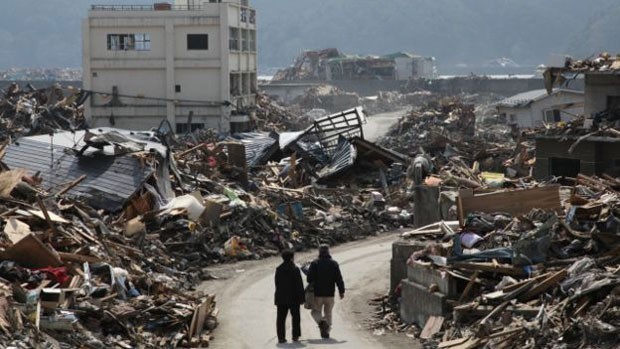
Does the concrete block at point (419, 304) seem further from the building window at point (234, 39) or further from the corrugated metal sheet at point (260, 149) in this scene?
the building window at point (234, 39)

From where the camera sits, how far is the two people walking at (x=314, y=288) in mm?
15539

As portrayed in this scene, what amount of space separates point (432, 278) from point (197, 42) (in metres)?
41.7

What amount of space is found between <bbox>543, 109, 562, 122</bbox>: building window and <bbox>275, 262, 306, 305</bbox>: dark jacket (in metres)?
43.4

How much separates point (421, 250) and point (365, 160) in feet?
61.8

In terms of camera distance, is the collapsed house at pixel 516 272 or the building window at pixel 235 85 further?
the building window at pixel 235 85

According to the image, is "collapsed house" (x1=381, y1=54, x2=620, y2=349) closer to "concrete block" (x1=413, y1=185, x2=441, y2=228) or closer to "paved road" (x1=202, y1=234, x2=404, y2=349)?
"paved road" (x1=202, y1=234, x2=404, y2=349)

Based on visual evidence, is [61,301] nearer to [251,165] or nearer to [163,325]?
[163,325]

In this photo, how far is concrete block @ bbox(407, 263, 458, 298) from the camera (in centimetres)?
1633

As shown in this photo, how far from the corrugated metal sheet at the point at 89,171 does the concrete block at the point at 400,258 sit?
7869mm

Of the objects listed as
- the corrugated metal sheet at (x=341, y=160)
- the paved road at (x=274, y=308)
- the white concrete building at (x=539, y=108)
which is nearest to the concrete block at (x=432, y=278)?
the paved road at (x=274, y=308)

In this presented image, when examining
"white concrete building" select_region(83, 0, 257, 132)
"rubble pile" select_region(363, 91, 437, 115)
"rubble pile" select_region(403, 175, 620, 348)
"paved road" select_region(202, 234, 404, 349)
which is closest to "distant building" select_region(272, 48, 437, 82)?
"rubble pile" select_region(363, 91, 437, 115)

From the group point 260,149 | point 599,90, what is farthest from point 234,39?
point 599,90

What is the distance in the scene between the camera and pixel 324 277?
52.3 feet

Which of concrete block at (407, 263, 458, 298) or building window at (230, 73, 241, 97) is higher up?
building window at (230, 73, 241, 97)
